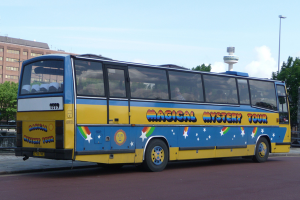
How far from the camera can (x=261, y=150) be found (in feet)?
57.1

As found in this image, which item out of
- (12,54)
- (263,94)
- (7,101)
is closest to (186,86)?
(263,94)

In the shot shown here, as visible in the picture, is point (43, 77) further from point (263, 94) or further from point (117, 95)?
point (263, 94)

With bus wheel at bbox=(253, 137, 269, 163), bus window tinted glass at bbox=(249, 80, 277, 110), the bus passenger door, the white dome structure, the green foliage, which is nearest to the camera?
the bus passenger door

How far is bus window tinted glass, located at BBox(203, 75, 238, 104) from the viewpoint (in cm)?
1509

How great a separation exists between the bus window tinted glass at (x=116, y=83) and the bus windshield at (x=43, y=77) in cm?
152

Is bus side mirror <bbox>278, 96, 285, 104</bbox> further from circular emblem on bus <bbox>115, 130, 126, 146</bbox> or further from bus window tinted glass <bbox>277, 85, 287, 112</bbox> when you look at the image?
circular emblem on bus <bbox>115, 130, 126, 146</bbox>

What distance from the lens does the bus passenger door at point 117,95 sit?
1198 centimetres

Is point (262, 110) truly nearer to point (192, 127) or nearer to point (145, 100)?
point (192, 127)

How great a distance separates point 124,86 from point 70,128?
7.64 ft

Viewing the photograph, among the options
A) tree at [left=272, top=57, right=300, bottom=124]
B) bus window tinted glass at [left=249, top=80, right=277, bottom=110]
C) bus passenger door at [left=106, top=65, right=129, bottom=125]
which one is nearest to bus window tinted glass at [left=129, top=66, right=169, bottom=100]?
bus passenger door at [left=106, top=65, right=129, bottom=125]

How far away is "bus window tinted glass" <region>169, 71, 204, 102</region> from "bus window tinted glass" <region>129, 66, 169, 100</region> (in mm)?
353

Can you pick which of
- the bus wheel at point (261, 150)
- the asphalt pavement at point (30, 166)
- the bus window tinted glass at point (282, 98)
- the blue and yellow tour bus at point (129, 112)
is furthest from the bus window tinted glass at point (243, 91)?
the asphalt pavement at point (30, 166)

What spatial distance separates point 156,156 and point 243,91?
5.37 meters

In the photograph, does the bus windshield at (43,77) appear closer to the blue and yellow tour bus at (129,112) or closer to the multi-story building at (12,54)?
the blue and yellow tour bus at (129,112)
